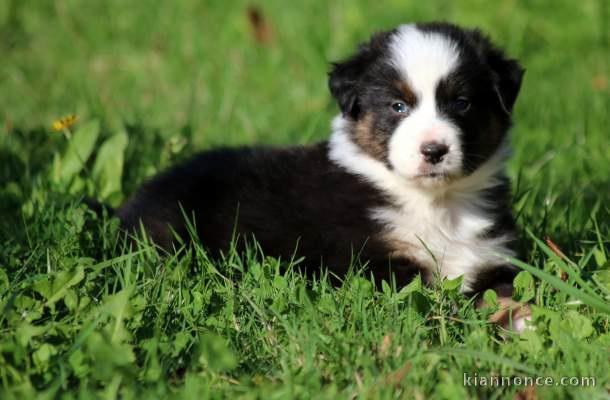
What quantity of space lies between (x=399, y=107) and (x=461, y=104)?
0.27 m

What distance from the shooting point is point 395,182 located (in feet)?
13.3

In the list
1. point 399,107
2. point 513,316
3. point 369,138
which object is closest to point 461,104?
point 399,107

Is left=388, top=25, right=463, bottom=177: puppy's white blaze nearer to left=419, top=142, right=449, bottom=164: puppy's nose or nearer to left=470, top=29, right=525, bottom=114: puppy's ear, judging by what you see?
left=419, top=142, right=449, bottom=164: puppy's nose

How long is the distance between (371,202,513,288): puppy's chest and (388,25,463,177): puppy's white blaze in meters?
0.27

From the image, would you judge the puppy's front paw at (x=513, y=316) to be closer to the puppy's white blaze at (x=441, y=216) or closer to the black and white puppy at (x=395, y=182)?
the black and white puppy at (x=395, y=182)

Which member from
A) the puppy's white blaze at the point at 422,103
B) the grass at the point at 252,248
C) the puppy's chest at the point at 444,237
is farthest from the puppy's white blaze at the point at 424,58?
the grass at the point at 252,248

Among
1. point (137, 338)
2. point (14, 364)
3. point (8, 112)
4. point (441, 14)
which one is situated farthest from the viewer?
point (441, 14)

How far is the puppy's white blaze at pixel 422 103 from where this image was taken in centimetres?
375

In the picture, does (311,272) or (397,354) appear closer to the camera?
(397,354)

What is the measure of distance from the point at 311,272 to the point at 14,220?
1519 millimetres

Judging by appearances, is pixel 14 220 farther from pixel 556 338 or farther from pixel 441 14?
pixel 441 14

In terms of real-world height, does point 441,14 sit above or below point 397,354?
above

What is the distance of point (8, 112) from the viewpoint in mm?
6691

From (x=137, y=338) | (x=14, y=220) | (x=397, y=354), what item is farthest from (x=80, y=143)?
(x=397, y=354)
